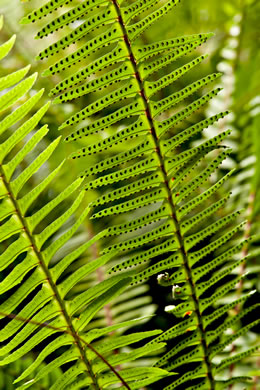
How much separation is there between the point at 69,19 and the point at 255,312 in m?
1.09

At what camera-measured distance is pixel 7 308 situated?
0.75 meters

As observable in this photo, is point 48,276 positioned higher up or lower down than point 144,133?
lower down

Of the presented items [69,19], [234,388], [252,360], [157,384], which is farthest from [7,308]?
[252,360]

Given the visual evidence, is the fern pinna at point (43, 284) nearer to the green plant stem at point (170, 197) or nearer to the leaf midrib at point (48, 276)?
the leaf midrib at point (48, 276)

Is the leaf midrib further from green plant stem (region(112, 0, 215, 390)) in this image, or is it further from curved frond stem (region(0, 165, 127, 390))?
green plant stem (region(112, 0, 215, 390))

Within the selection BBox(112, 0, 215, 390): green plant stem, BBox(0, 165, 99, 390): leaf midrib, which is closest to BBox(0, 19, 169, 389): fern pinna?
BBox(0, 165, 99, 390): leaf midrib

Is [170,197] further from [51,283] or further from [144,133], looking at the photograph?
[51,283]

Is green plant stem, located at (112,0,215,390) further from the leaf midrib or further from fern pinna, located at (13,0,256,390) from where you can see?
the leaf midrib

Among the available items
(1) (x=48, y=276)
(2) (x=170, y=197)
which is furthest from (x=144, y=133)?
(1) (x=48, y=276)

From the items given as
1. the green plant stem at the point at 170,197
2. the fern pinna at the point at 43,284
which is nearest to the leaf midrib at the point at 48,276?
the fern pinna at the point at 43,284

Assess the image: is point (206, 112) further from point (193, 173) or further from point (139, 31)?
point (139, 31)

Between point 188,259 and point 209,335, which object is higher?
point 188,259

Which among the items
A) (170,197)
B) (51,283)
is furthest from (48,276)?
(170,197)

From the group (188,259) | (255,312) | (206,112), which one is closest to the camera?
(188,259)
